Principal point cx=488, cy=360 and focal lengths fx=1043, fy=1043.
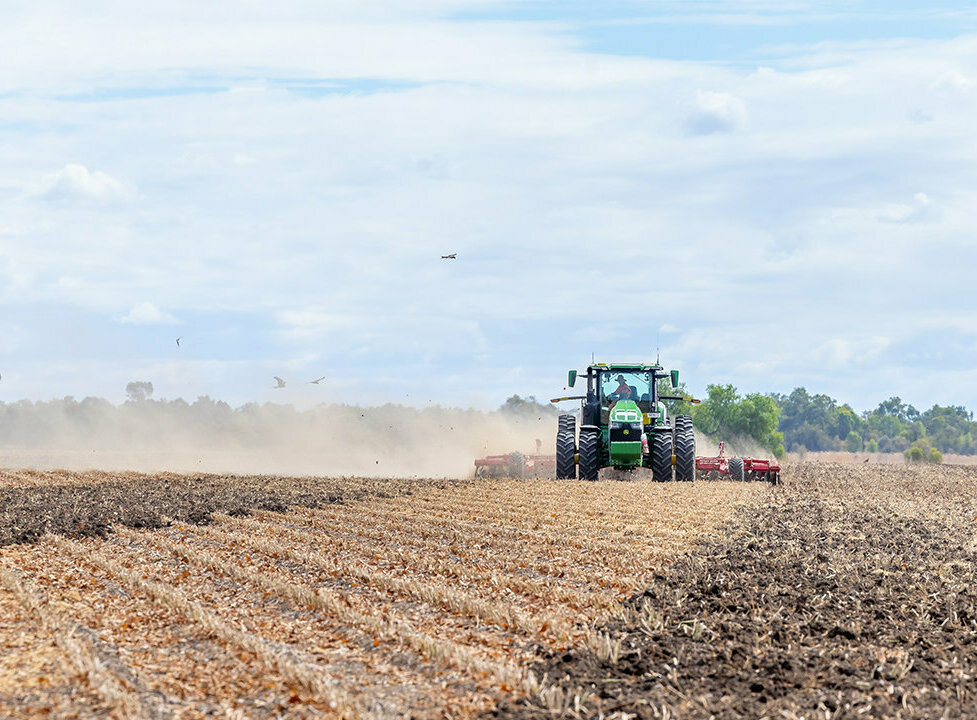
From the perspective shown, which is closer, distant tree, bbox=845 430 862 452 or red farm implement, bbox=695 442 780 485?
red farm implement, bbox=695 442 780 485

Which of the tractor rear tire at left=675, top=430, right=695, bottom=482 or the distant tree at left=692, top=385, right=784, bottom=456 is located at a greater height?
the distant tree at left=692, top=385, right=784, bottom=456

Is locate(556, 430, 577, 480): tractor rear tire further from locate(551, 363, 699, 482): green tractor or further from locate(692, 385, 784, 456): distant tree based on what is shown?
locate(692, 385, 784, 456): distant tree

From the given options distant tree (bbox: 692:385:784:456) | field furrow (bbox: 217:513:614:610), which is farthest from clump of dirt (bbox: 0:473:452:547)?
distant tree (bbox: 692:385:784:456)

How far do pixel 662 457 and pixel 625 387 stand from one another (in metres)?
2.34

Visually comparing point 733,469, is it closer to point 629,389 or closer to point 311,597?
point 629,389

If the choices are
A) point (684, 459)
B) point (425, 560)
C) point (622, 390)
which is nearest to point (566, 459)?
point (622, 390)

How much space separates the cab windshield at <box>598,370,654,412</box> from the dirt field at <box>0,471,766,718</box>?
7.30m

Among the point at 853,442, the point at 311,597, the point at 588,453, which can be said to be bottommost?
the point at 311,597

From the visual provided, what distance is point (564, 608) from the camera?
36.9 ft

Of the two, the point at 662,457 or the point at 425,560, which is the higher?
the point at 662,457

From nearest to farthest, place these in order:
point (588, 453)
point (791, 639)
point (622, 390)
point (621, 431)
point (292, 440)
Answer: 1. point (791, 639)
2. point (621, 431)
3. point (588, 453)
4. point (622, 390)
5. point (292, 440)

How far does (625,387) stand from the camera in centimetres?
3012

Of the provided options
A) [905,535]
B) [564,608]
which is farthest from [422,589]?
[905,535]

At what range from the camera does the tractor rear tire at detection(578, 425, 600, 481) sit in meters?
29.2
